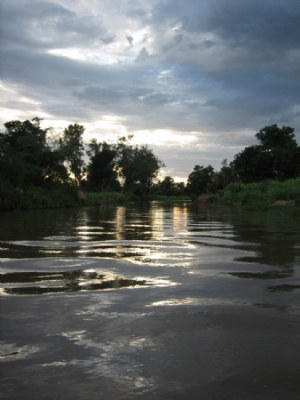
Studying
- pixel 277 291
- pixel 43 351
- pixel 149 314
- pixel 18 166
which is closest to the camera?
pixel 43 351

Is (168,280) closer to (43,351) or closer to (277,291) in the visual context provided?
(277,291)

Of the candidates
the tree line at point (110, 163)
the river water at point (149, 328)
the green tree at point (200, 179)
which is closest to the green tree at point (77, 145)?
the tree line at point (110, 163)

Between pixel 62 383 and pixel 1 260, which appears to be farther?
pixel 1 260

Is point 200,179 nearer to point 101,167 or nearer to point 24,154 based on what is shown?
point 101,167

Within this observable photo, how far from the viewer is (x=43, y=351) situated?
330 centimetres

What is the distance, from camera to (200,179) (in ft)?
319

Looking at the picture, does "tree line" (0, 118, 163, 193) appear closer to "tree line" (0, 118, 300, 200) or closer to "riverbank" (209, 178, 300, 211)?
"tree line" (0, 118, 300, 200)

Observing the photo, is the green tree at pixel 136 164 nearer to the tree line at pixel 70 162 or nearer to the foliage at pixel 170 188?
the tree line at pixel 70 162

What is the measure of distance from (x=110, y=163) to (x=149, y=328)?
80.6 meters

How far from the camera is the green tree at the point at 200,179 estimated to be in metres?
93.3

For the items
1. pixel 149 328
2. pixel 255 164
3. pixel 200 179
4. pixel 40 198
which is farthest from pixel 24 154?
pixel 200 179

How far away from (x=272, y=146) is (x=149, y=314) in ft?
184

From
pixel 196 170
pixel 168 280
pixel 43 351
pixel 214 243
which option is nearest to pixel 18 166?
pixel 214 243

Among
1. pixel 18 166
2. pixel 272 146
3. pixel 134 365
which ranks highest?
pixel 272 146
